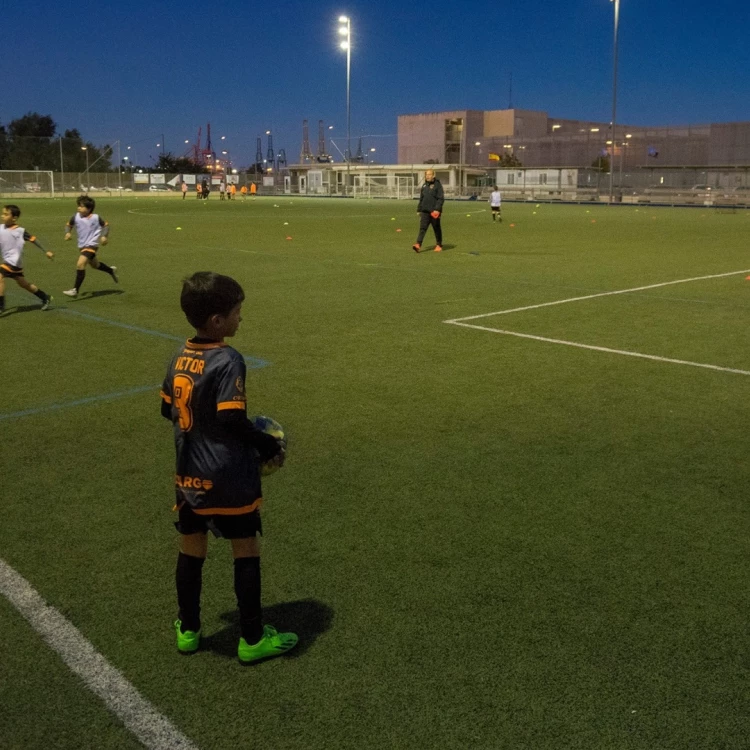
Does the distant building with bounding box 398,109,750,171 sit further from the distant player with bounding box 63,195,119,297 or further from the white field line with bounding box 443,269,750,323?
the distant player with bounding box 63,195,119,297

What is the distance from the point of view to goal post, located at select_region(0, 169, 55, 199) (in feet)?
212

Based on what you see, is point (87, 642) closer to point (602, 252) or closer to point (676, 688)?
point (676, 688)

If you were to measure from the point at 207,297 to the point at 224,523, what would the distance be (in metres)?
0.88

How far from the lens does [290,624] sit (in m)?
3.73

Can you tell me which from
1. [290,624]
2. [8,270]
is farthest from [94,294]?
[290,624]

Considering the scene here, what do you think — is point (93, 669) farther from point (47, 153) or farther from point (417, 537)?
point (47, 153)

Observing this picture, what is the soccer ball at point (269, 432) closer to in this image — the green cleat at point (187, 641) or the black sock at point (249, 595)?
the black sock at point (249, 595)

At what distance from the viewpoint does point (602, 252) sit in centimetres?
2047

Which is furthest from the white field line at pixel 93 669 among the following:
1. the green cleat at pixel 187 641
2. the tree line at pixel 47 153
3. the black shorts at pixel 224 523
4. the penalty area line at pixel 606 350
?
the tree line at pixel 47 153

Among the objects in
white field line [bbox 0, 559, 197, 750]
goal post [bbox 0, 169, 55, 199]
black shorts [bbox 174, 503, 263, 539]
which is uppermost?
goal post [bbox 0, 169, 55, 199]

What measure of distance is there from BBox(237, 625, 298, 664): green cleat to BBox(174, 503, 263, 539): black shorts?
1.52 ft

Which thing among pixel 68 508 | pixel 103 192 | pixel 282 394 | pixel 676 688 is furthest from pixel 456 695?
pixel 103 192

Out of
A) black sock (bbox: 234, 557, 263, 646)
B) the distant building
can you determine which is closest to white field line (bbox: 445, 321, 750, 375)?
black sock (bbox: 234, 557, 263, 646)

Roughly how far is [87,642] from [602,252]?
1863 centimetres
